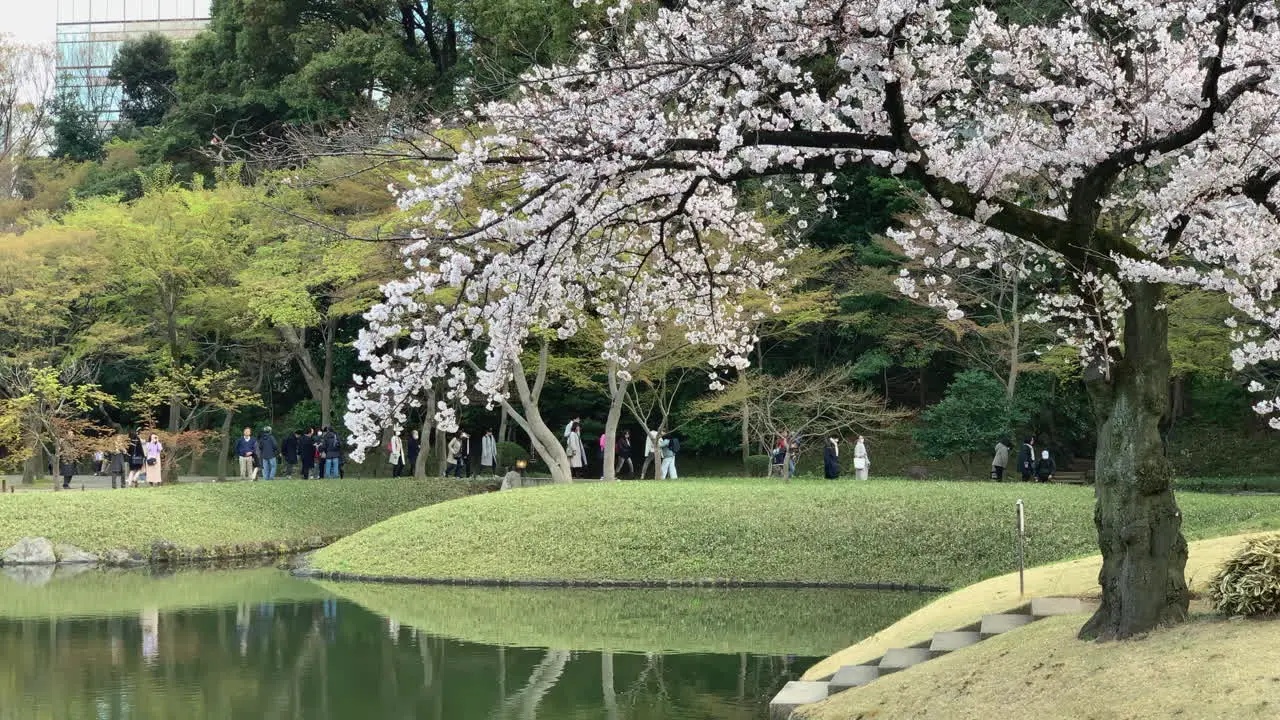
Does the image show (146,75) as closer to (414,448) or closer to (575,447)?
(414,448)

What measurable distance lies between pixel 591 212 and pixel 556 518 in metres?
11.1

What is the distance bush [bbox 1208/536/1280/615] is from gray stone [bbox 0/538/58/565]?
18164mm

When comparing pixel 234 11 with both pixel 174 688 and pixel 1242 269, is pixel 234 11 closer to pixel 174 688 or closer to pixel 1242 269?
pixel 174 688

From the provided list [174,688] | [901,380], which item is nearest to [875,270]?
Answer: [901,380]

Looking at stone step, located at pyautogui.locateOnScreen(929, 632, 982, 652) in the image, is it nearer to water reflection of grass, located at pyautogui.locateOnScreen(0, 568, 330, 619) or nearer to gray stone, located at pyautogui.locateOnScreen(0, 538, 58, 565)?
water reflection of grass, located at pyautogui.locateOnScreen(0, 568, 330, 619)

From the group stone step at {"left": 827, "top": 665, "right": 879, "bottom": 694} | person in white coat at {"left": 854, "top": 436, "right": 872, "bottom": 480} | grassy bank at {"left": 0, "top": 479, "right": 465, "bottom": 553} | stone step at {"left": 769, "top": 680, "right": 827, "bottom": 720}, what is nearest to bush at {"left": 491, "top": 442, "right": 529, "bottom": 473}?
grassy bank at {"left": 0, "top": 479, "right": 465, "bottom": 553}

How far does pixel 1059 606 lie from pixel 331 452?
19924 mm

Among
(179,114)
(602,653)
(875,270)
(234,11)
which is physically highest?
(234,11)

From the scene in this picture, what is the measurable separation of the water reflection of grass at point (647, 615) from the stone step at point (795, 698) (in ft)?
11.4

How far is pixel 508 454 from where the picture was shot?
2981 centimetres

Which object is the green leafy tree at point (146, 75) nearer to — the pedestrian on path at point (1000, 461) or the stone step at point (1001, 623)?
the pedestrian on path at point (1000, 461)

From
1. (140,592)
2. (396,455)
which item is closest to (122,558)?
(140,592)

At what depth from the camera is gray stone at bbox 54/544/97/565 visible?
20.0 meters

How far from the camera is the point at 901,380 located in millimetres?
31906
